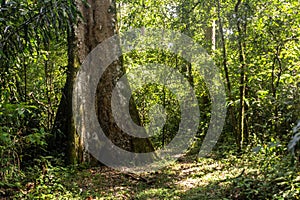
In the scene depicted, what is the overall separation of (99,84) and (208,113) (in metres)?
4.13

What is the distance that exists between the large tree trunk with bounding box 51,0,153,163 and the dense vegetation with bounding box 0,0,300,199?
15.1 inches

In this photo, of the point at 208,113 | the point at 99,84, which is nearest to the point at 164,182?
the point at 99,84

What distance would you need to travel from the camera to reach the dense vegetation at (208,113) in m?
→ 4.31

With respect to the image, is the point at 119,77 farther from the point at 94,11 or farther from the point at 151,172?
the point at 151,172

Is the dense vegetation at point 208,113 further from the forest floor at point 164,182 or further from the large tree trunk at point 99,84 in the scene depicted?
the large tree trunk at point 99,84

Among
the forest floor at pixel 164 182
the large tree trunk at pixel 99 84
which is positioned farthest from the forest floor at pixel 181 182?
the large tree trunk at pixel 99 84

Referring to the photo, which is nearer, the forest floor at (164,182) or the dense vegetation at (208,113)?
the dense vegetation at (208,113)

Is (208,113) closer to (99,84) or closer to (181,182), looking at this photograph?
(99,84)

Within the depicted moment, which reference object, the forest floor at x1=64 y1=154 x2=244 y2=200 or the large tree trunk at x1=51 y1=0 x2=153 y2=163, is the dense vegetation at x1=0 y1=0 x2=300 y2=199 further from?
the large tree trunk at x1=51 y1=0 x2=153 y2=163

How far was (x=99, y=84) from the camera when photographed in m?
7.88

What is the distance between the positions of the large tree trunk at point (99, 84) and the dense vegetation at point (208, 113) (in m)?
0.38

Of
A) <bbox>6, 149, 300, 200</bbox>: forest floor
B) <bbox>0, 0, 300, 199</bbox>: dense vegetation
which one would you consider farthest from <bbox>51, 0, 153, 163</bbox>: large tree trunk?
<bbox>6, 149, 300, 200</bbox>: forest floor

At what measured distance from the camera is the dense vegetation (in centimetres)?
431

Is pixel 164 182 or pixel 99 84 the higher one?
pixel 99 84
